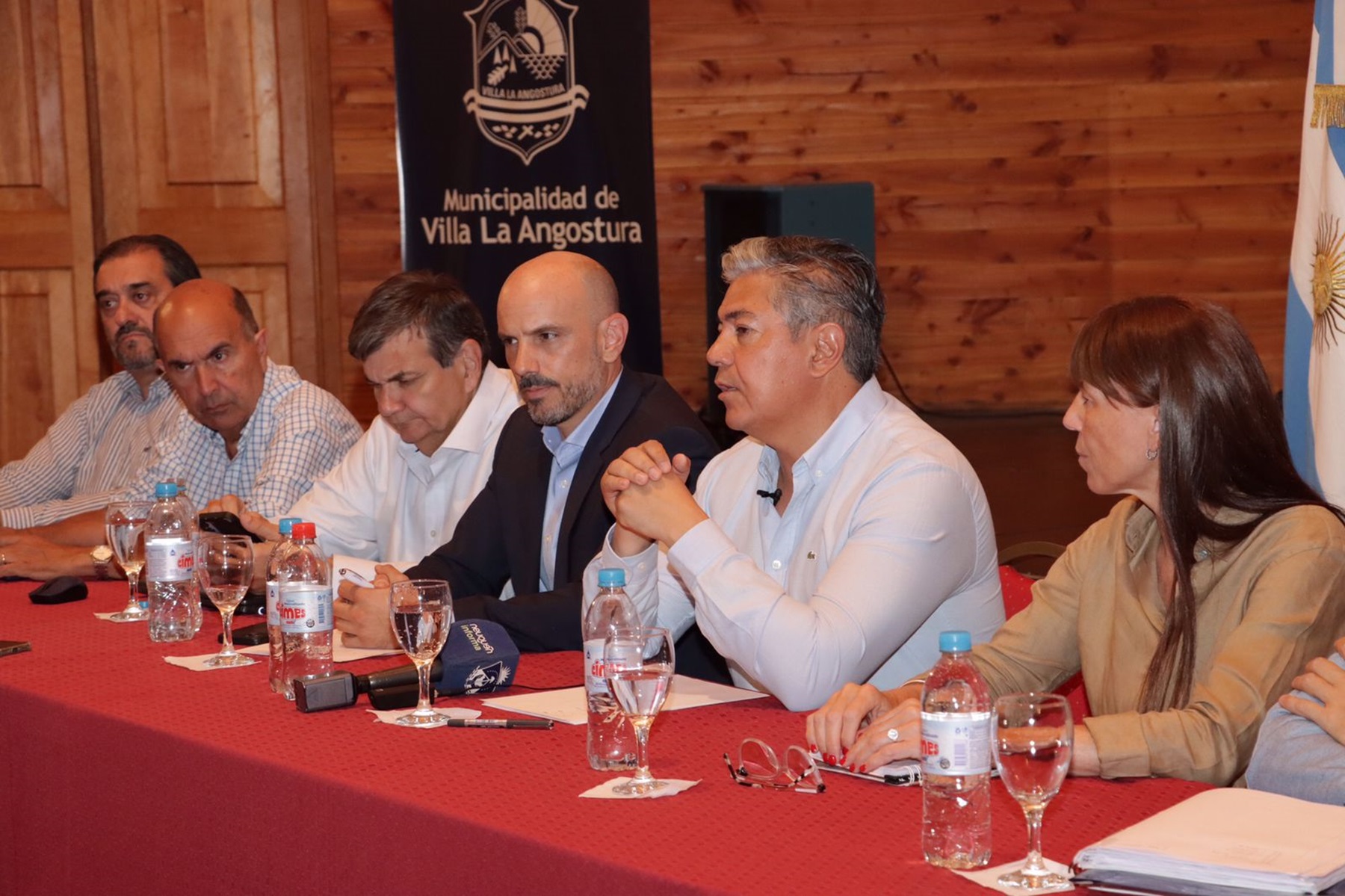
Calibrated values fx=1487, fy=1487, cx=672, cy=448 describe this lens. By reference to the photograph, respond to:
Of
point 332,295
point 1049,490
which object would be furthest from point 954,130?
point 332,295

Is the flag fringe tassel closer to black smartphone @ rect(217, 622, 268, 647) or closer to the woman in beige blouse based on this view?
the woman in beige blouse

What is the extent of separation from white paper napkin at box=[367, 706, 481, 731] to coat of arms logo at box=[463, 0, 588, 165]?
3848 millimetres

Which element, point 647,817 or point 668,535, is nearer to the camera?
point 647,817

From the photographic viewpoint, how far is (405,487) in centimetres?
349

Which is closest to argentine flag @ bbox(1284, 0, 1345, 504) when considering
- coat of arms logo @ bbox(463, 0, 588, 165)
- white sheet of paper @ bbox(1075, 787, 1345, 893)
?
white sheet of paper @ bbox(1075, 787, 1345, 893)

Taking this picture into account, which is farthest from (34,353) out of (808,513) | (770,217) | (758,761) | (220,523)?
(758,761)

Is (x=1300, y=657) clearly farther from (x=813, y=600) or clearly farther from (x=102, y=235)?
(x=102, y=235)

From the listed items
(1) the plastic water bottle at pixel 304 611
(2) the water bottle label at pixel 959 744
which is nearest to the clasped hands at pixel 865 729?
(2) the water bottle label at pixel 959 744

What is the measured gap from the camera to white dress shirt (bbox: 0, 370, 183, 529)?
4.44 m

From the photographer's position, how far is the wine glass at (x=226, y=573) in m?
2.42

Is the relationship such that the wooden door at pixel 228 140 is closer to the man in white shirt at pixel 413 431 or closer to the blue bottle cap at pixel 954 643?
the man in white shirt at pixel 413 431

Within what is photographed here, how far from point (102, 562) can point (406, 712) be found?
1.46 meters

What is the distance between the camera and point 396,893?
1603 millimetres

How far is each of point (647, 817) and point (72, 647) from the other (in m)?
1.40
